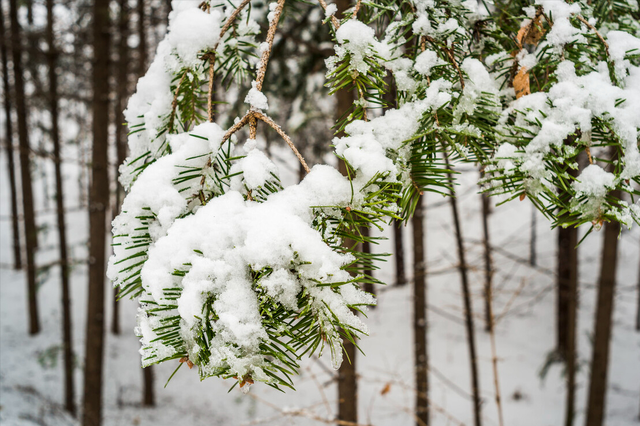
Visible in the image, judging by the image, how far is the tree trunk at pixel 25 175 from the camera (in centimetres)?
663

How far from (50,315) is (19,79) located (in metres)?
6.43

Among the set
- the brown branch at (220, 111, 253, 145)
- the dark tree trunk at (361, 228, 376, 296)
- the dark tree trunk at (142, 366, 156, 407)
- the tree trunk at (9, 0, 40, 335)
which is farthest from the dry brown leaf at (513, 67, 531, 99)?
the dark tree trunk at (142, 366, 156, 407)

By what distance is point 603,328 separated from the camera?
4207 millimetres

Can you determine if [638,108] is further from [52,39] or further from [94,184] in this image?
[52,39]

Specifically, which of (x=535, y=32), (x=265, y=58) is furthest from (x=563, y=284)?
(x=265, y=58)

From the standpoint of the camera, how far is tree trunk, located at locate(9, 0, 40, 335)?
6629mm


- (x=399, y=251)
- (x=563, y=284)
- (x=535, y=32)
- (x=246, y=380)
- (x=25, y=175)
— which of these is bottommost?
(x=563, y=284)

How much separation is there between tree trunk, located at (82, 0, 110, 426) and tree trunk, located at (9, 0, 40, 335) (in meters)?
2.57

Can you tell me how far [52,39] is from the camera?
5.40 metres

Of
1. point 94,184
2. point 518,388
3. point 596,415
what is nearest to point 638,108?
point 94,184

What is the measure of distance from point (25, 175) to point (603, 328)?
10.1m

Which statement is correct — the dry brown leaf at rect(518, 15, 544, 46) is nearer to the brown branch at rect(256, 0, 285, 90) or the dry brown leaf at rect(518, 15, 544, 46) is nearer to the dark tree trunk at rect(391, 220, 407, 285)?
the brown branch at rect(256, 0, 285, 90)

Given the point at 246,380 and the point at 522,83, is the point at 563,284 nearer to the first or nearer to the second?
the point at 522,83

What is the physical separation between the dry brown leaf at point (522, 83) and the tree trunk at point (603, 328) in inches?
163
